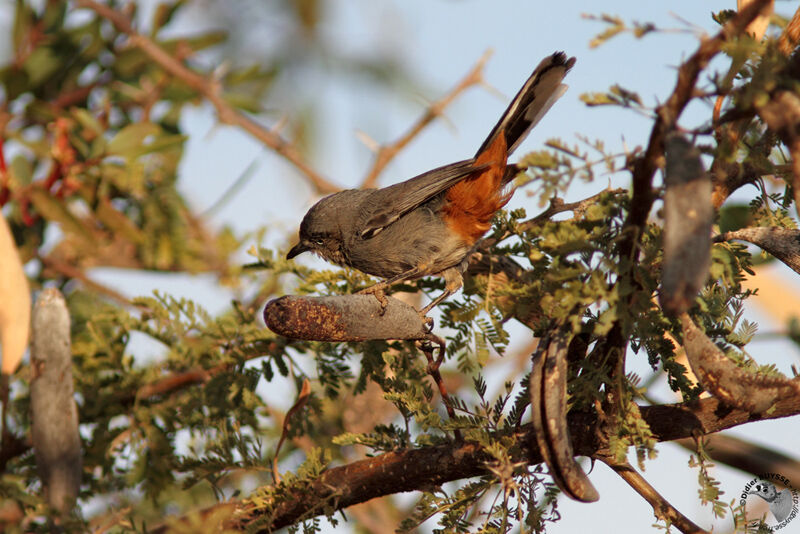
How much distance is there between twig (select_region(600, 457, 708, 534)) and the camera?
2346 mm

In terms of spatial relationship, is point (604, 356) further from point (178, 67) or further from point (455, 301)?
point (178, 67)

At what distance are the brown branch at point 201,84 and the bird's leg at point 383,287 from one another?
97 cm

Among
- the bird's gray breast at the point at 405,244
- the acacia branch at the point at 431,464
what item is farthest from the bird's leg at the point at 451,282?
the acacia branch at the point at 431,464

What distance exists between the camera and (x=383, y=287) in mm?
3506

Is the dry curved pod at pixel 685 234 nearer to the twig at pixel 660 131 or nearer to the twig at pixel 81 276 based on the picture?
the twig at pixel 660 131

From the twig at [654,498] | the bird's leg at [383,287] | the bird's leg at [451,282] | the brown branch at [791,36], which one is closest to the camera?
the brown branch at [791,36]

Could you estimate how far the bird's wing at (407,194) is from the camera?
434cm

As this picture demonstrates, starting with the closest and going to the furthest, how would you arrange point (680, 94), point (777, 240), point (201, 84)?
point (680, 94), point (777, 240), point (201, 84)

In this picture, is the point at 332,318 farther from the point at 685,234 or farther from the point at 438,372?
the point at 685,234

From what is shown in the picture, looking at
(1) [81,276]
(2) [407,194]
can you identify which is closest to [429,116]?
(2) [407,194]

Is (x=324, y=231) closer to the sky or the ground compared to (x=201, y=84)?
closer to the ground

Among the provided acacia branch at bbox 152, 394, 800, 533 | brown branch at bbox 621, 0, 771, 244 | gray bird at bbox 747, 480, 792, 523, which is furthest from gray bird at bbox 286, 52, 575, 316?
brown branch at bbox 621, 0, 771, 244

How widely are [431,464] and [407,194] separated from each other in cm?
216

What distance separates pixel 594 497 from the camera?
2.17 metres
